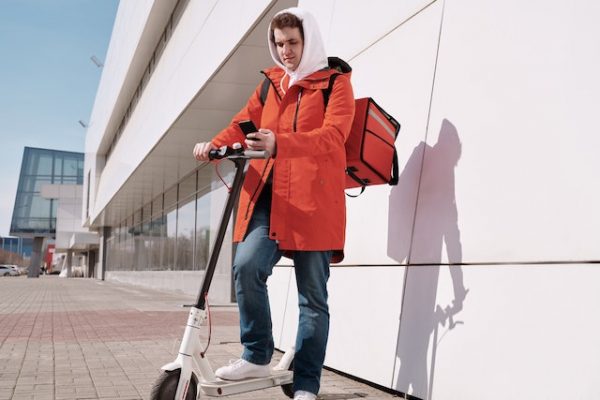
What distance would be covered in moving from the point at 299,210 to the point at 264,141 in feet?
1.43

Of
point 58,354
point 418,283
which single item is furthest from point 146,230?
point 418,283

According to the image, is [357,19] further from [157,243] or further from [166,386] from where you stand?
[157,243]

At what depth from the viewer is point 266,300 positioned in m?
3.07

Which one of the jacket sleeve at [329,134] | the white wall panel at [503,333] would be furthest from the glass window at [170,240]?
the jacket sleeve at [329,134]

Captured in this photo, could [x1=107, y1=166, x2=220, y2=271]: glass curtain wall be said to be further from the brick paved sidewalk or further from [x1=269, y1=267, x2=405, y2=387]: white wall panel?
[x1=269, y1=267, x2=405, y2=387]: white wall panel

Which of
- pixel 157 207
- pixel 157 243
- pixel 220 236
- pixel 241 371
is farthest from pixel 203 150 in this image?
pixel 157 207

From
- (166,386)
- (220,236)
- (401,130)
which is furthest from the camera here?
(401,130)

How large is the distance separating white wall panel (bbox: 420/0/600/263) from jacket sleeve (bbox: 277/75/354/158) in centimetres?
71

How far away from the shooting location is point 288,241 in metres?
2.98

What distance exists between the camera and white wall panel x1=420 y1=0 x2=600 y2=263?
100 inches

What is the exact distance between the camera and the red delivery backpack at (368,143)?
333 cm

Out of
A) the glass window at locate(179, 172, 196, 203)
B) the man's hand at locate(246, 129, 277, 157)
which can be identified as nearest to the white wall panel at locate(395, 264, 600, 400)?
the man's hand at locate(246, 129, 277, 157)

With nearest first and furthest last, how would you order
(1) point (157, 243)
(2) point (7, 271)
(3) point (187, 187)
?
(3) point (187, 187)
(1) point (157, 243)
(2) point (7, 271)

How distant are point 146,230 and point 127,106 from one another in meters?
6.05
